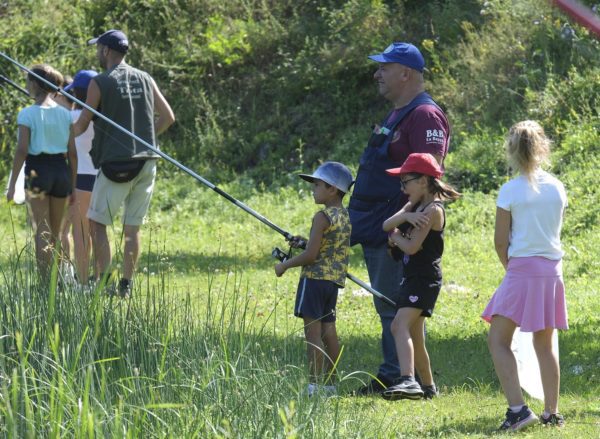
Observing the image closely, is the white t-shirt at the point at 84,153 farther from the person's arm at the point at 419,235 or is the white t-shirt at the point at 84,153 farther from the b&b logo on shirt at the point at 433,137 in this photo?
the person's arm at the point at 419,235

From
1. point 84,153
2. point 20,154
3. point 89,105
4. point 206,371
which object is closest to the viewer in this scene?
point 206,371

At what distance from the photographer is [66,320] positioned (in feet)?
18.2

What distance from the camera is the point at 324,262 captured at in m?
6.73

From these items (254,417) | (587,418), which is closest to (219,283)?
(587,418)

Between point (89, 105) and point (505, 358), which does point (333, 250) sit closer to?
point (505, 358)

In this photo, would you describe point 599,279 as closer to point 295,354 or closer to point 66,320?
point 295,354

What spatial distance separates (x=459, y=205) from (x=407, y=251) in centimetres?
614

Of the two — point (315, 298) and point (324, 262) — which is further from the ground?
point (324, 262)

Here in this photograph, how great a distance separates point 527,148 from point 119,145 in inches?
158

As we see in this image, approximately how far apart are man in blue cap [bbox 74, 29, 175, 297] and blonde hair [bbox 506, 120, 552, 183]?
3873 millimetres

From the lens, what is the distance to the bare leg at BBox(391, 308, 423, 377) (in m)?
6.37

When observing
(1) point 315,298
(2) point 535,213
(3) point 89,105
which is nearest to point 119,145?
(3) point 89,105

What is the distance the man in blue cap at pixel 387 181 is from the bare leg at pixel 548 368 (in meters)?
1.05

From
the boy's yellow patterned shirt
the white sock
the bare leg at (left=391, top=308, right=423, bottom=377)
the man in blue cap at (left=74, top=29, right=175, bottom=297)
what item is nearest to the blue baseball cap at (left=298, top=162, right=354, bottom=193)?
the boy's yellow patterned shirt
